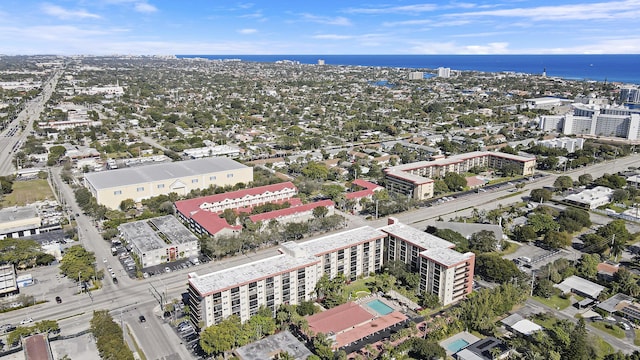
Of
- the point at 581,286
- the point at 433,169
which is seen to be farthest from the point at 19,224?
the point at 581,286

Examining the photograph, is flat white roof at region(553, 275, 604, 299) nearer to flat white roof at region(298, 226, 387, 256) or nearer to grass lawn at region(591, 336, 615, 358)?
grass lawn at region(591, 336, 615, 358)

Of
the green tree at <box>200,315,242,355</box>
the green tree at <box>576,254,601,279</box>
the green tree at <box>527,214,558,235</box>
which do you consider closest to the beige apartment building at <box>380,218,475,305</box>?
the green tree at <box>576,254,601,279</box>

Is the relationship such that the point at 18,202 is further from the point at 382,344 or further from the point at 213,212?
the point at 382,344

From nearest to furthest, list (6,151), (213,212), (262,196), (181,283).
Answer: (181,283), (213,212), (262,196), (6,151)

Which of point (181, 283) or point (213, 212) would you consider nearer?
point (181, 283)

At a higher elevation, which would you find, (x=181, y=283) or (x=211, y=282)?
(x=211, y=282)

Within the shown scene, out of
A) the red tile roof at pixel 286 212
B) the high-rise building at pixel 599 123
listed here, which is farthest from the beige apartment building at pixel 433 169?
the high-rise building at pixel 599 123

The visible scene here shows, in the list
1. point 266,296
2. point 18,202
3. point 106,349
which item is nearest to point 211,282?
point 266,296

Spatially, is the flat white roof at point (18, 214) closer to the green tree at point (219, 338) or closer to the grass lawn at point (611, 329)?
the green tree at point (219, 338)

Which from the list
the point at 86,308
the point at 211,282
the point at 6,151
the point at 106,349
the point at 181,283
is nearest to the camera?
the point at 106,349
